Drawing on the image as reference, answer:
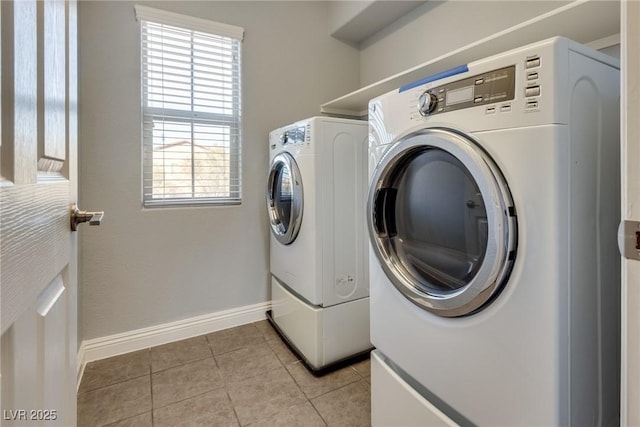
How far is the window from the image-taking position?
1924 millimetres

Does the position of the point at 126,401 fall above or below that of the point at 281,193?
below

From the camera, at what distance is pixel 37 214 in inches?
20.0

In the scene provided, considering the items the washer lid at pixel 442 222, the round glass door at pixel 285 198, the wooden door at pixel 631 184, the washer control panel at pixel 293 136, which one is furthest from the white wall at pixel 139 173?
the wooden door at pixel 631 184

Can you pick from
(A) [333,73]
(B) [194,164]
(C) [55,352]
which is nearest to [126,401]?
(C) [55,352]

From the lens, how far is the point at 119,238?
6.11ft

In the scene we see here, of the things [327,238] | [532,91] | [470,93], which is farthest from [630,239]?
[327,238]

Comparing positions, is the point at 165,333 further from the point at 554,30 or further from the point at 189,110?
the point at 554,30

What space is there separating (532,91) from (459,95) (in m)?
0.18

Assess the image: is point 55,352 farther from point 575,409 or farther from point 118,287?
point 118,287

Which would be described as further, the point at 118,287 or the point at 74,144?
the point at 118,287

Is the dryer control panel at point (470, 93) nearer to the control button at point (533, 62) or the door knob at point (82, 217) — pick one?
the control button at point (533, 62)

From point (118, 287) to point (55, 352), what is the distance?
1420mm

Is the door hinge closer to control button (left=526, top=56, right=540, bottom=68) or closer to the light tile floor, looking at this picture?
control button (left=526, top=56, right=540, bottom=68)

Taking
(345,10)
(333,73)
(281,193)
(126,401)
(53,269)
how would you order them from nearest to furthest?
(53,269) → (126,401) → (281,193) → (345,10) → (333,73)
